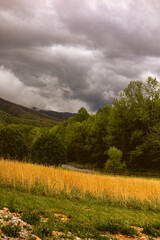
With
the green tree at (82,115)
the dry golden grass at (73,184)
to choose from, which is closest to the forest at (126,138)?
the dry golden grass at (73,184)

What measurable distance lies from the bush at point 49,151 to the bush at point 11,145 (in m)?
1.86

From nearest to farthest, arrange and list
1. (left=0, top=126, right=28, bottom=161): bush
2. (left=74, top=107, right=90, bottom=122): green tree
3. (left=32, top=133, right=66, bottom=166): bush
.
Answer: (left=0, top=126, right=28, bottom=161): bush → (left=32, top=133, right=66, bottom=166): bush → (left=74, top=107, right=90, bottom=122): green tree

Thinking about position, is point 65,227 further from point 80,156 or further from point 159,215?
point 80,156

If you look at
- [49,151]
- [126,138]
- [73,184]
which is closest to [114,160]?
[126,138]

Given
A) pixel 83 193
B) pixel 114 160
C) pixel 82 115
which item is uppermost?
pixel 82 115

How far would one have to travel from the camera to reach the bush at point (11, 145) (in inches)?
1054

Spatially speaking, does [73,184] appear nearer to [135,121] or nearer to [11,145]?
[11,145]

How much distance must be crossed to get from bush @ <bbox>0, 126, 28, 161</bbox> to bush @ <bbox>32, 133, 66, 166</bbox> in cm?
186

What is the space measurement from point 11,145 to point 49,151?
17.1 ft

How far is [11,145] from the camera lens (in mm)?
27125

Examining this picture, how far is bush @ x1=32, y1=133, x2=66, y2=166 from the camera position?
27953mm

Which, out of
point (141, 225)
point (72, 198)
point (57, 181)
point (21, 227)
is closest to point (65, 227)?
point (21, 227)

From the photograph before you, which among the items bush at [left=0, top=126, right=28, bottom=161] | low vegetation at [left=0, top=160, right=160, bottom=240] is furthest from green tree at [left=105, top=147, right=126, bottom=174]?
low vegetation at [left=0, top=160, right=160, bottom=240]

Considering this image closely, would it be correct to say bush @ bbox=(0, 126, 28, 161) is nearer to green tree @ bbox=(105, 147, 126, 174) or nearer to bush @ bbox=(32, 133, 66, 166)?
bush @ bbox=(32, 133, 66, 166)
